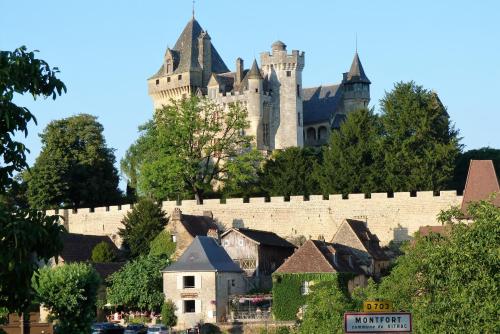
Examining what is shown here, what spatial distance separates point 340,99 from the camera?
87.7 m

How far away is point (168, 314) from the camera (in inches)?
1902

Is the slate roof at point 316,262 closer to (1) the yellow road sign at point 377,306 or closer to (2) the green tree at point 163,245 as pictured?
(2) the green tree at point 163,245

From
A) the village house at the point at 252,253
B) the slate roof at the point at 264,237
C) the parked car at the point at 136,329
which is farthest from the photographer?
the slate roof at the point at 264,237

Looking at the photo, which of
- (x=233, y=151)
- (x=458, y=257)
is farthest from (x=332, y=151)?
(x=458, y=257)

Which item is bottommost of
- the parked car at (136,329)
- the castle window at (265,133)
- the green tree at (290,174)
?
the parked car at (136,329)

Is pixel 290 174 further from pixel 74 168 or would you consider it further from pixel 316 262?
pixel 316 262

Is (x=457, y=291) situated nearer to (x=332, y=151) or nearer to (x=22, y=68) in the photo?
(x=22, y=68)

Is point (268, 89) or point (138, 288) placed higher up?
point (268, 89)

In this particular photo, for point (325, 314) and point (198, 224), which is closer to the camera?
point (325, 314)

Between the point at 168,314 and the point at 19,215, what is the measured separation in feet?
119

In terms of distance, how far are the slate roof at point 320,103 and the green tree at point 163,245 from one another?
31.5 metres

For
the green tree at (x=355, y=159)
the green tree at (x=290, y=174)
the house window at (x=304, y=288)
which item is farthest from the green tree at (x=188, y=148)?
the house window at (x=304, y=288)

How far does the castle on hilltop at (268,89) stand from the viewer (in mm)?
80688

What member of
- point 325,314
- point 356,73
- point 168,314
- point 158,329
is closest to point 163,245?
→ point 168,314
